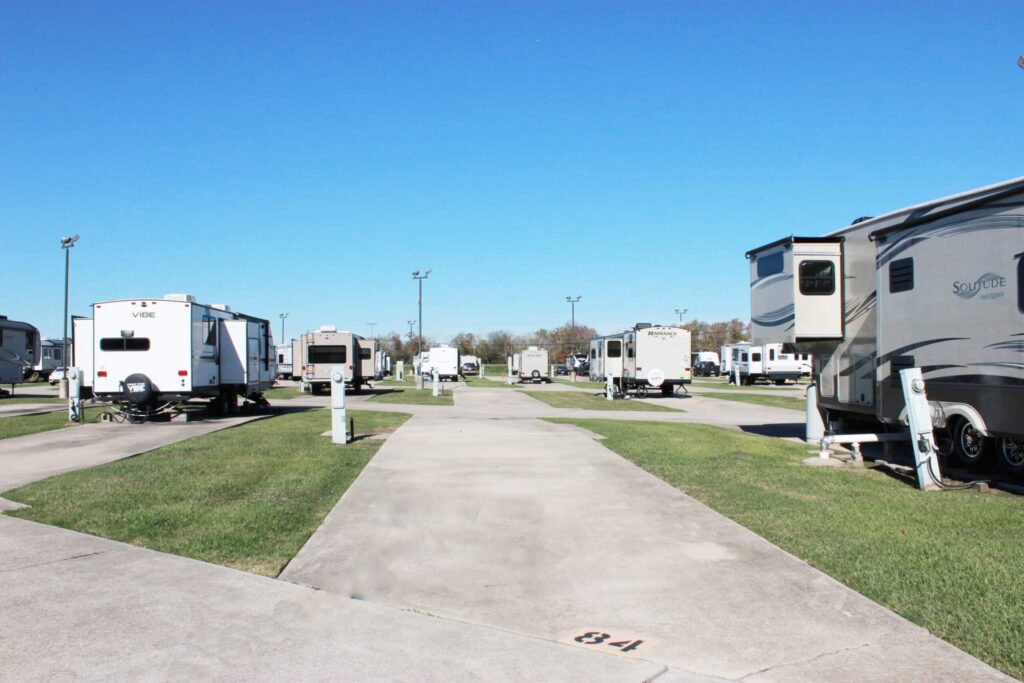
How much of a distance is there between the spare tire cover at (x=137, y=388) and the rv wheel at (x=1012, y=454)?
670 inches

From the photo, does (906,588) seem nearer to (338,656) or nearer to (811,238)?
(338,656)

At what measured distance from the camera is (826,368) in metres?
14.3

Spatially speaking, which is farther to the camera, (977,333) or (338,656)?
(977,333)

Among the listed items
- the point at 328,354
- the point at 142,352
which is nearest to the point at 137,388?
the point at 142,352

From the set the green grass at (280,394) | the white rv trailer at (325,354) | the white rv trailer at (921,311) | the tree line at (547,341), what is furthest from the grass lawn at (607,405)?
the tree line at (547,341)

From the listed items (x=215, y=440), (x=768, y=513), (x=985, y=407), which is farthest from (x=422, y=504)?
(x=215, y=440)

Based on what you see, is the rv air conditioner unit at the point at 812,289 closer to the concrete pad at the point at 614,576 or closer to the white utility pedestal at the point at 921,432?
the white utility pedestal at the point at 921,432

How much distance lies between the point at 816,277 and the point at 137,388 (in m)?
14.9

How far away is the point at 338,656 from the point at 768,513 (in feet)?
16.9

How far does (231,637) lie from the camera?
4480mm

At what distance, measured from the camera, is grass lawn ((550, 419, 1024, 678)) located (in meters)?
4.87

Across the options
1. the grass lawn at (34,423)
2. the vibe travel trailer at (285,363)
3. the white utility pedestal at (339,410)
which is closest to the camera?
the white utility pedestal at (339,410)

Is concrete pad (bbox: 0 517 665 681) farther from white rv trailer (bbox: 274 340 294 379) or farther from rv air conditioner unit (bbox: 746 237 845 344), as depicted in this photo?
white rv trailer (bbox: 274 340 294 379)

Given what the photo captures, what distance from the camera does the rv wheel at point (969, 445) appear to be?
1037 cm
